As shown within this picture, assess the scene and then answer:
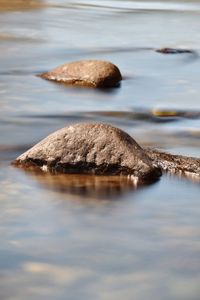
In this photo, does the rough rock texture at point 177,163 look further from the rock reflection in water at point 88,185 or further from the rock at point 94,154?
the rock reflection in water at point 88,185

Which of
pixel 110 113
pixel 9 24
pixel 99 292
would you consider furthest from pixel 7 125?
pixel 9 24

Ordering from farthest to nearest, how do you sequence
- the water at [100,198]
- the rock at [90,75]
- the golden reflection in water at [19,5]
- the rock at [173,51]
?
the golden reflection in water at [19,5] < the rock at [173,51] < the rock at [90,75] < the water at [100,198]

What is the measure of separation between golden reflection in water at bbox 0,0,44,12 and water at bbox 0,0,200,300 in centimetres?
531

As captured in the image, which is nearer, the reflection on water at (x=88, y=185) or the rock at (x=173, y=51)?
the reflection on water at (x=88, y=185)

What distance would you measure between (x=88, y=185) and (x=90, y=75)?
386 cm

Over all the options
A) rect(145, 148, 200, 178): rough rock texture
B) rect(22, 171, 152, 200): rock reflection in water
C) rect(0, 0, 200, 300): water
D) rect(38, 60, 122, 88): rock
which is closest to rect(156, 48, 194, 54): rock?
rect(0, 0, 200, 300): water

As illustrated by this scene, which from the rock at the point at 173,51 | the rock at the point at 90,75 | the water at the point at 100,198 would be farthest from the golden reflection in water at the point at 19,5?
the rock at the point at 90,75

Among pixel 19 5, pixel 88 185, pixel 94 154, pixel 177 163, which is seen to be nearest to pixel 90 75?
pixel 177 163

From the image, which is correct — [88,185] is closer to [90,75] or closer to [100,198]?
[100,198]

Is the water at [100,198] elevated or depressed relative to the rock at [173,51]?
depressed

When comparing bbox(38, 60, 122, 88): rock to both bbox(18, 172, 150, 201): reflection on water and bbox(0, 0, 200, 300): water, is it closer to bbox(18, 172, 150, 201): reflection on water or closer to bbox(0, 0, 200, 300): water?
bbox(0, 0, 200, 300): water

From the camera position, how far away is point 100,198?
4.19m

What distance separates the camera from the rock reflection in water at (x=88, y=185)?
426cm

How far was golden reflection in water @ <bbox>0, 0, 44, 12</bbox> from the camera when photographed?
1632cm
